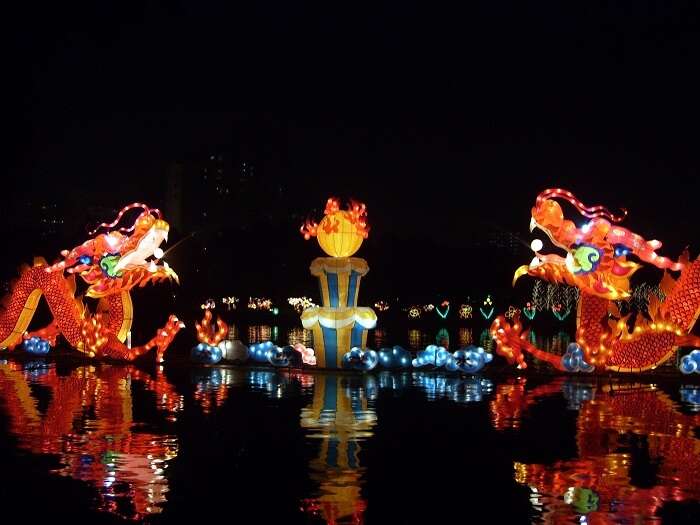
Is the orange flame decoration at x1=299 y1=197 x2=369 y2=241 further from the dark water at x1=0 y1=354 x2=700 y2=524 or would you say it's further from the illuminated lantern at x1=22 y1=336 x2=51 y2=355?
the illuminated lantern at x1=22 y1=336 x2=51 y2=355

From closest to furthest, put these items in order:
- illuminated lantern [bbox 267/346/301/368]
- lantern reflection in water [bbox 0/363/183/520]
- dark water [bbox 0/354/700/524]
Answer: dark water [bbox 0/354/700/524]
lantern reflection in water [bbox 0/363/183/520]
illuminated lantern [bbox 267/346/301/368]

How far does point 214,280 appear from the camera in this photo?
59750 mm

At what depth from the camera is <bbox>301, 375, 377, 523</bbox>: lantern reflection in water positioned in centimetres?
768

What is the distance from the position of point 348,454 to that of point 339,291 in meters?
10.3

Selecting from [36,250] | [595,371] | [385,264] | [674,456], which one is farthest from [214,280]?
[674,456]

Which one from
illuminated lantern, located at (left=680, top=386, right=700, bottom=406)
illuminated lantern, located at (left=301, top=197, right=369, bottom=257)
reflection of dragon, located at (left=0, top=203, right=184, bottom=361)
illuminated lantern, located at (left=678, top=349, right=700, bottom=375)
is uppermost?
illuminated lantern, located at (left=301, top=197, right=369, bottom=257)

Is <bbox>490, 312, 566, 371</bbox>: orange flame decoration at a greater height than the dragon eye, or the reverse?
the dragon eye

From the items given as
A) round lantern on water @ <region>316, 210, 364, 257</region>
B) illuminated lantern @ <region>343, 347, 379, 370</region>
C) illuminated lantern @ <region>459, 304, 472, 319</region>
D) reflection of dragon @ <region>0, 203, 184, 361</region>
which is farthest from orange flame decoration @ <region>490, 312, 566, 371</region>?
illuminated lantern @ <region>459, 304, 472, 319</region>

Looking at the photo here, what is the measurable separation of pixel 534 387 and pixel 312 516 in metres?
10.5

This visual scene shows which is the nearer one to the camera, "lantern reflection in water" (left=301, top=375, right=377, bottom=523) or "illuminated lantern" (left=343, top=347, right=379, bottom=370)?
"lantern reflection in water" (left=301, top=375, right=377, bottom=523)

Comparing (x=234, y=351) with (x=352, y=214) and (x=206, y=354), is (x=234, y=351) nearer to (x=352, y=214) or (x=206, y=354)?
(x=206, y=354)

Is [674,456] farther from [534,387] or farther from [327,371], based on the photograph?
[327,371]

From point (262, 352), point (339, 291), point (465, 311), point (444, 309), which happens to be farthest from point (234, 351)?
point (465, 311)

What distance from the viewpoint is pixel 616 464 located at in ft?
31.3
